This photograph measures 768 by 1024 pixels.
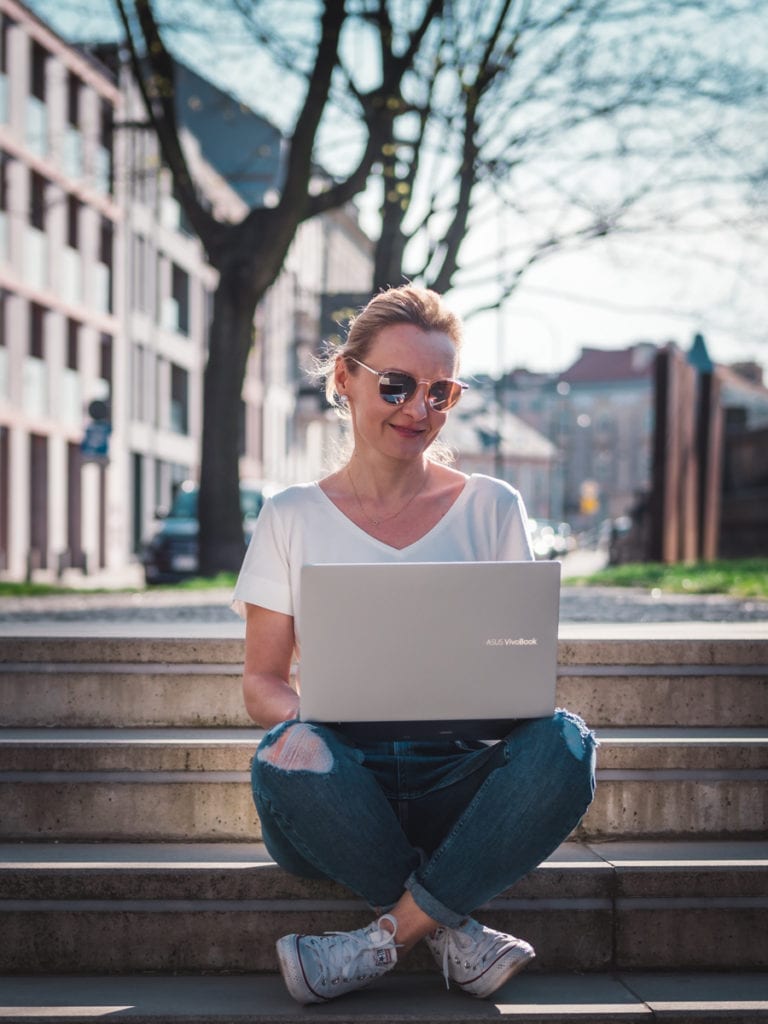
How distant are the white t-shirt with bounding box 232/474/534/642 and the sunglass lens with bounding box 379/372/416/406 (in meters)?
0.30

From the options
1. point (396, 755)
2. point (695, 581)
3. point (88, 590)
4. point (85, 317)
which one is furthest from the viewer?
point (85, 317)

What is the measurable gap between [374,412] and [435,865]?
3.53 ft

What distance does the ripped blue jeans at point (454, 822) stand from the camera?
3.16 meters

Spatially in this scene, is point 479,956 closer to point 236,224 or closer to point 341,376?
point 341,376

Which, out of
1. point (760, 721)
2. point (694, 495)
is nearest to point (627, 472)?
point (694, 495)

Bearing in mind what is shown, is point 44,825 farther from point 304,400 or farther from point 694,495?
point 304,400

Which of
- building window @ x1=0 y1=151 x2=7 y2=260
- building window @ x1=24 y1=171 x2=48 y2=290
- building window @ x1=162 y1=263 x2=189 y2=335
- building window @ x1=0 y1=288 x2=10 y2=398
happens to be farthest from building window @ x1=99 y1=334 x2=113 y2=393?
building window @ x1=0 y1=151 x2=7 y2=260

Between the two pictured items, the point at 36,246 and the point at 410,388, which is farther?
the point at 36,246

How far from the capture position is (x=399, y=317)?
3453 mm

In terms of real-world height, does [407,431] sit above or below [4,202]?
below

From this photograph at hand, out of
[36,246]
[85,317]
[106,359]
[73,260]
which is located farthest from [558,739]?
[106,359]

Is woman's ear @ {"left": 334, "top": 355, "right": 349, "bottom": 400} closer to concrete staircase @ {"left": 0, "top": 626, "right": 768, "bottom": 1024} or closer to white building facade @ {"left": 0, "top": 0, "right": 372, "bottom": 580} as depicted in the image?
concrete staircase @ {"left": 0, "top": 626, "right": 768, "bottom": 1024}

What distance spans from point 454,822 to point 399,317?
47.0 inches

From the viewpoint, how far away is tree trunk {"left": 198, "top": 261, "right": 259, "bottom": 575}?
13789 millimetres
